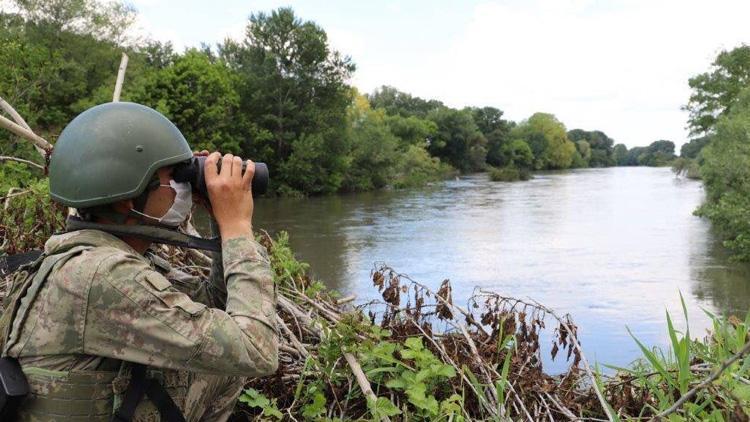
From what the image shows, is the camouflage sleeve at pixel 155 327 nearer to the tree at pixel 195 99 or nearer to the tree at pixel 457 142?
the tree at pixel 195 99

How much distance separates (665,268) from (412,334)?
1320 cm

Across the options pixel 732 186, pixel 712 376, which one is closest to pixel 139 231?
pixel 712 376

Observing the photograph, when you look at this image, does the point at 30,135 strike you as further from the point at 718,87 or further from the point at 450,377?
the point at 718,87

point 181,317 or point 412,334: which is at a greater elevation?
point 181,317

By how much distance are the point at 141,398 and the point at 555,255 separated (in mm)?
15618

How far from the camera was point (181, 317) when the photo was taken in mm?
1704

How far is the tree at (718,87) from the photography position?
4006 centimetres

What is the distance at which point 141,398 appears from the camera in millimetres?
1880

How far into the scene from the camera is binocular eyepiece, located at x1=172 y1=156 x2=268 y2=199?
2.01 m

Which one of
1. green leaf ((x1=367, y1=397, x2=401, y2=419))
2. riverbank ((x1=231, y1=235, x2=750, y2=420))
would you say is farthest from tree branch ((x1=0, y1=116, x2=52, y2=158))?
green leaf ((x1=367, y1=397, x2=401, y2=419))

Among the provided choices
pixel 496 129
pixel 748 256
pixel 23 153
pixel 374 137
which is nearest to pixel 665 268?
pixel 748 256

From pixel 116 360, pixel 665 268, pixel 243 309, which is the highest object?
pixel 243 309

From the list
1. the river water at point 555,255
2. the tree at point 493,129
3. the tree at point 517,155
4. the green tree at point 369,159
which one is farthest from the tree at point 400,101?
the river water at point 555,255

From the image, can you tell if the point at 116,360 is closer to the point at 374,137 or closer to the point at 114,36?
the point at 114,36
